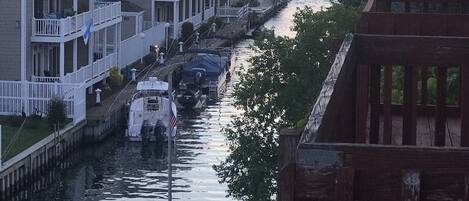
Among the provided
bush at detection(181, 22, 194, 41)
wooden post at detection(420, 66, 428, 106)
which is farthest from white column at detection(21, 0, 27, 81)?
wooden post at detection(420, 66, 428, 106)

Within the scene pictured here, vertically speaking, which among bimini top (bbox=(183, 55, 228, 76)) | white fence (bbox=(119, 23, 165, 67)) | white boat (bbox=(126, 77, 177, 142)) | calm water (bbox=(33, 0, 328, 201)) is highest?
white fence (bbox=(119, 23, 165, 67))

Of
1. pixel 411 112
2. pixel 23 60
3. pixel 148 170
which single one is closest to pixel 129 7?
pixel 23 60

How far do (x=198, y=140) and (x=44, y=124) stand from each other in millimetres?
5932

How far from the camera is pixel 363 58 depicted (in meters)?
8.70

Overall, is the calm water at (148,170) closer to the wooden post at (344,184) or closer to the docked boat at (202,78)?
the docked boat at (202,78)

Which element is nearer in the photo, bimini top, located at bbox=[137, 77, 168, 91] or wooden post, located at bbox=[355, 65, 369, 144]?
wooden post, located at bbox=[355, 65, 369, 144]

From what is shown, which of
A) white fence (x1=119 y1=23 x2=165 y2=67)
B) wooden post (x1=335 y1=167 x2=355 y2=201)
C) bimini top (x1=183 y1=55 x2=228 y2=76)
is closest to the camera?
wooden post (x1=335 y1=167 x2=355 y2=201)

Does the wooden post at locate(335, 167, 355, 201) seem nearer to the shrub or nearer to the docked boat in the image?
the shrub

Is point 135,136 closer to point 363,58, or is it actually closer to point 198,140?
point 198,140

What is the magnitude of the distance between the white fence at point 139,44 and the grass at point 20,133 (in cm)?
1197

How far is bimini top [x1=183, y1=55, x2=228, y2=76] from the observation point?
2004 inches

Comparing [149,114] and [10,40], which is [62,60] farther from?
[149,114]

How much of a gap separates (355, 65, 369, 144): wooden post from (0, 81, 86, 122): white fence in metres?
28.1

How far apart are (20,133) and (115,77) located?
9773mm
